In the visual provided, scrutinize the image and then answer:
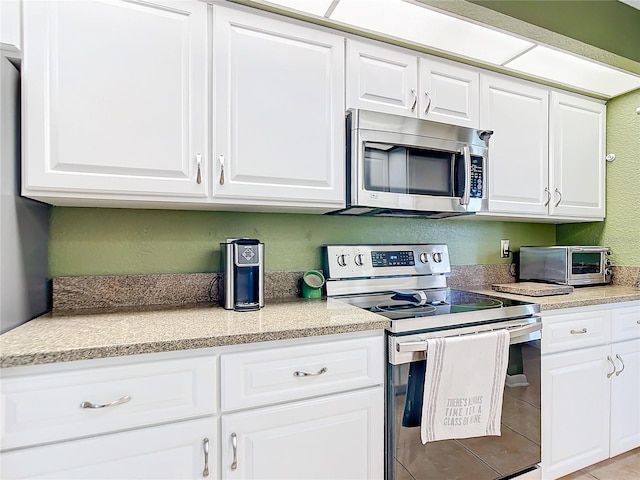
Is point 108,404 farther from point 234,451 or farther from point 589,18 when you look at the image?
point 589,18

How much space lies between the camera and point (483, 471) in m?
1.49

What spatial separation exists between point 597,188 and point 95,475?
2.98 m

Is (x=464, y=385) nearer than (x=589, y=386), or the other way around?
(x=464, y=385)

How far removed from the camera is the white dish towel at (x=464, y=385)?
1.35 metres

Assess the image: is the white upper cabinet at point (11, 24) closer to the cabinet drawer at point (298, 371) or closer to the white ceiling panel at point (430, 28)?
the white ceiling panel at point (430, 28)

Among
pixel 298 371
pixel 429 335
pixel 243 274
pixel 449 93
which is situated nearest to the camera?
pixel 298 371

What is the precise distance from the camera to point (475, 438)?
4.79 feet

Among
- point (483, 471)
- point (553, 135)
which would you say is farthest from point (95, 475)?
point (553, 135)

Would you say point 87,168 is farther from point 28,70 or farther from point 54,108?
point 28,70

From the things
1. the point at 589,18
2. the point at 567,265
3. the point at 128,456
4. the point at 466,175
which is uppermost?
the point at 589,18

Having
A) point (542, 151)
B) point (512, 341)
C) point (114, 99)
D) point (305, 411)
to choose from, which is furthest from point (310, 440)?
point (542, 151)

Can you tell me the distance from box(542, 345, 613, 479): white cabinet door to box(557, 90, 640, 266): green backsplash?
849 mm

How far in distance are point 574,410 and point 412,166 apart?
4.78 feet

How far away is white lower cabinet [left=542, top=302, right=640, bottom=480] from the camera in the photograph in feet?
5.63
